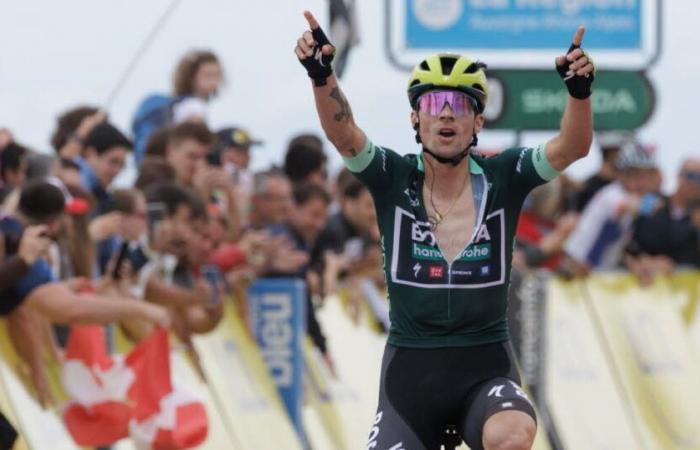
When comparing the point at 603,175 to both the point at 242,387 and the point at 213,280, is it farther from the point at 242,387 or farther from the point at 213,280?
the point at 213,280

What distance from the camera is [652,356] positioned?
1864cm

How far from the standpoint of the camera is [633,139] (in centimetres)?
1912

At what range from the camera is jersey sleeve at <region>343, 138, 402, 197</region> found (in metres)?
10.1

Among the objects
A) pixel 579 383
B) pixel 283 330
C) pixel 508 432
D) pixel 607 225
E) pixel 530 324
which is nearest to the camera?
pixel 508 432

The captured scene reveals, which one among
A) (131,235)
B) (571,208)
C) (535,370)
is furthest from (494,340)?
(571,208)

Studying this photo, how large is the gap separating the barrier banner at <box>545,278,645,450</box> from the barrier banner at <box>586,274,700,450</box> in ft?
0.44

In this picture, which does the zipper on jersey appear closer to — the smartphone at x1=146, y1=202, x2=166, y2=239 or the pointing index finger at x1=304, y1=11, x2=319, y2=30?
the pointing index finger at x1=304, y1=11, x2=319, y2=30

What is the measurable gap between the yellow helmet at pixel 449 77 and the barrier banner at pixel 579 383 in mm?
7836

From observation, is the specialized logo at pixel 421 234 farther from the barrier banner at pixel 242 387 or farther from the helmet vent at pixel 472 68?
the barrier banner at pixel 242 387

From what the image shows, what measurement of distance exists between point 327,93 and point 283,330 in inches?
227

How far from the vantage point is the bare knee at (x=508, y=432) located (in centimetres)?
959

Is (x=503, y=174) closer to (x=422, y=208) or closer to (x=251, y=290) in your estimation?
(x=422, y=208)

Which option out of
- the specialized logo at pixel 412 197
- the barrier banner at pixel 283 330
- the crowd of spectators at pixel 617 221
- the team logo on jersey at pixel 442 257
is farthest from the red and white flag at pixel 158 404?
the crowd of spectators at pixel 617 221

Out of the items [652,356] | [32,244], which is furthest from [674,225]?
[32,244]
